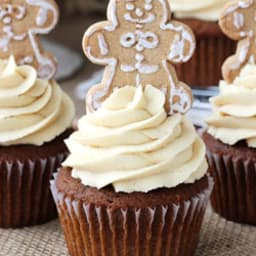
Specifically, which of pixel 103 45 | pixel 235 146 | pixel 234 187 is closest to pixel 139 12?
pixel 103 45

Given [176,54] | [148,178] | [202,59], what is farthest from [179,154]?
[202,59]

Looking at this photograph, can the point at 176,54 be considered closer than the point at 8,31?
Yes

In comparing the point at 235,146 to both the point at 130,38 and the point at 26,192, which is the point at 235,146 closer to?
the point at 130,38

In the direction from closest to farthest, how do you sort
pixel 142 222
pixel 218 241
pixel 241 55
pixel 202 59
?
pixel 142 222, pixel 218 241, pixel 241 55, pixel 202 59

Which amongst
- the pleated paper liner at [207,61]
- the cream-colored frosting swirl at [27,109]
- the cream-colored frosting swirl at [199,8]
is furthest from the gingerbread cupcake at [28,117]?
the pleated paper liner at [207,61]

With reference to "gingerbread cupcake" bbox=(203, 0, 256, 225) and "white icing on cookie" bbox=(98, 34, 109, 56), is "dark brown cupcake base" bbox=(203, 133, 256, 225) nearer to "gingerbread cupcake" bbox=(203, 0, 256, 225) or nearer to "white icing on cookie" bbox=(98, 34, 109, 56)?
"gingerbread cupcake" bbox=(203, 0, 256, 225)

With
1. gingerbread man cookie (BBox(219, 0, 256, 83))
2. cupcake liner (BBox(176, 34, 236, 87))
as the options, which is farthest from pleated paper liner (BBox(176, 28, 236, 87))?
gingerbread man cookie (BBox(219, 0, 256, 83))

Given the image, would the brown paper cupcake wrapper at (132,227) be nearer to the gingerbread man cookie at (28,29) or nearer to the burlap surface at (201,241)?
the burlap surface at (201,241)

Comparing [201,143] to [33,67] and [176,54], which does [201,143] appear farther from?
[33,67]
